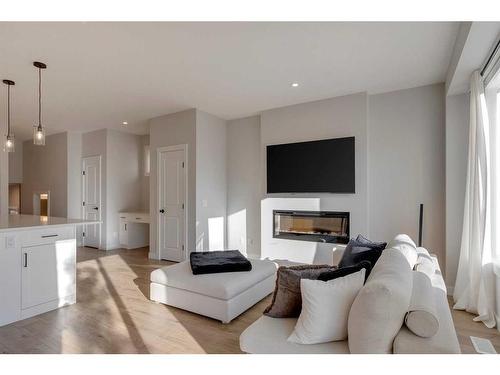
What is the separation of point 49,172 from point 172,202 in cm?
404

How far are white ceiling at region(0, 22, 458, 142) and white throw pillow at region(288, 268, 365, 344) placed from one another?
2101mm

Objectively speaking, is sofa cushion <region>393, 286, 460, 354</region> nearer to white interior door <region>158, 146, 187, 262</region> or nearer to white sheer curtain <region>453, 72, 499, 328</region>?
white sheer curtain <region>453, 72, 499, 328</region>

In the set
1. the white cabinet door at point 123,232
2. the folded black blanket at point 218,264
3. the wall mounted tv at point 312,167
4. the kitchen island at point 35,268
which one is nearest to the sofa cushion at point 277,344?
the folded black blanket at point 218,264

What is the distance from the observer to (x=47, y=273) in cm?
285

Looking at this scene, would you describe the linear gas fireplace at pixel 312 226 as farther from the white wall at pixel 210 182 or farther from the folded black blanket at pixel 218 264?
the folded black blanket at pixel 218 264

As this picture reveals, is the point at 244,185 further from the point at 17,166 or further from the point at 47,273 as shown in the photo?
the point at 17,166

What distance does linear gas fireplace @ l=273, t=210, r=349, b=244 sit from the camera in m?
4.07

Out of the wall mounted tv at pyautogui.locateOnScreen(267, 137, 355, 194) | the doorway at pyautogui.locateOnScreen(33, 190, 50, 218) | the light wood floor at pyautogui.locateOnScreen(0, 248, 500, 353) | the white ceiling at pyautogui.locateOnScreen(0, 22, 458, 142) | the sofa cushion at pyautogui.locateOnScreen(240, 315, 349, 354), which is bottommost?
the light wood floor at pyautogui.locateOnScreen(0, 248, 500, 353)

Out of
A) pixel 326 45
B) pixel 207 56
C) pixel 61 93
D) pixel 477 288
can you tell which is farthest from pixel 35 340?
pixel 477 288

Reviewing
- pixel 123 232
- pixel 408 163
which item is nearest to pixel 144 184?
pixel 123 232

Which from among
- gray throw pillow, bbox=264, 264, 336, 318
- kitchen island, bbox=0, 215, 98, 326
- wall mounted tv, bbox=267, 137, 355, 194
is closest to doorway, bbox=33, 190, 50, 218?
kitchen island, bbox=0, 215, 98, 326

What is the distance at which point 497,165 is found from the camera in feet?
9.02

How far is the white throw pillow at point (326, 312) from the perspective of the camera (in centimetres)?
146

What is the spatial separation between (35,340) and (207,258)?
163 centimetres
